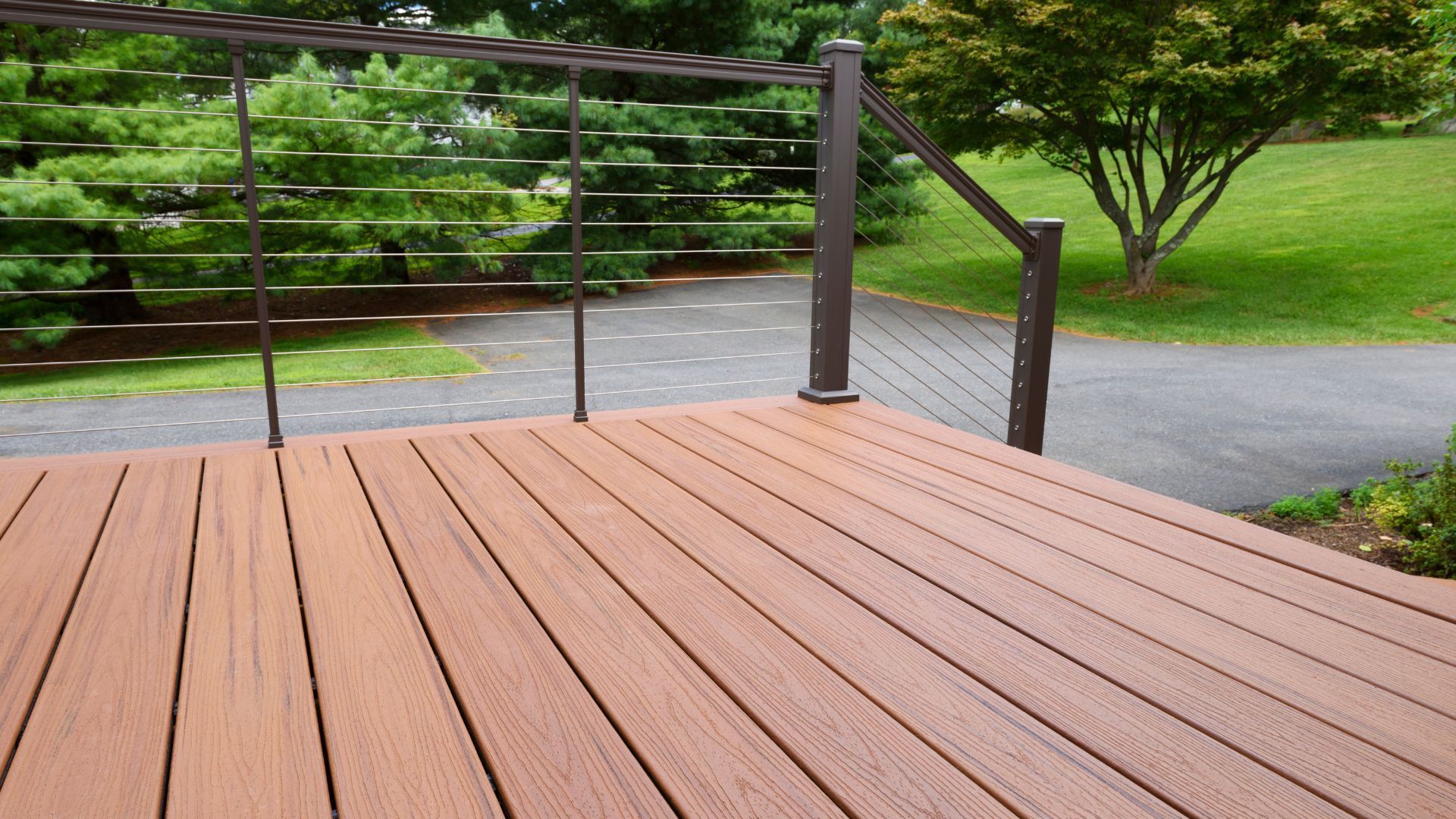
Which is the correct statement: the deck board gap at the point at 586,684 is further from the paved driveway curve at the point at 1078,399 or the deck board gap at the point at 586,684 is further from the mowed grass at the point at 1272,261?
the mowed grass at the point at 1272,261

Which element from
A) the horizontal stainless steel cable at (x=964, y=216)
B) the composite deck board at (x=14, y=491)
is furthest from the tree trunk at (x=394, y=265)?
the composite deck board at (x=14, y=491)

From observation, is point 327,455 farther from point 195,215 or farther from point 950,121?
point 950,121

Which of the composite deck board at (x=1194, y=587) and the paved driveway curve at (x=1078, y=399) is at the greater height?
the composite deck board at (x=1194, y=587)

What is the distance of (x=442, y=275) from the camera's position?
9523 millimetres

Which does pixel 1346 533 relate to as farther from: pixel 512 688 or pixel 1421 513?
pixel 512 688

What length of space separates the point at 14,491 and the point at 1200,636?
2304 millimetres

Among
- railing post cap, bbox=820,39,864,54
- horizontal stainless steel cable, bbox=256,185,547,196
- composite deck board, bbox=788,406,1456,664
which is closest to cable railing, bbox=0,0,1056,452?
horizontal stainless steel cable, bbox=256,185,547,196

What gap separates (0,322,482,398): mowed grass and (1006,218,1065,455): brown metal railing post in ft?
13.6

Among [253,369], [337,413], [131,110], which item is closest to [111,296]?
[253,369]

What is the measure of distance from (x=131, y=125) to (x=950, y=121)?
7462mm

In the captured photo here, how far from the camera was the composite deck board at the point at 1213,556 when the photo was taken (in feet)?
4.20

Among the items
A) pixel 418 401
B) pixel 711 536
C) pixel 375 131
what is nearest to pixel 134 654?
pixel 711 536

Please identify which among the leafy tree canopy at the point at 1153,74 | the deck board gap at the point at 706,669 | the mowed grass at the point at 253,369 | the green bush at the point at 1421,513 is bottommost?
the mowed grass at the point at 253,369

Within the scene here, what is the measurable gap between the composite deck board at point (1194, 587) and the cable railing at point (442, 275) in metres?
0.79
